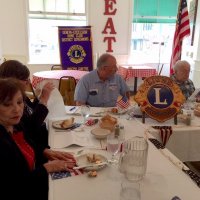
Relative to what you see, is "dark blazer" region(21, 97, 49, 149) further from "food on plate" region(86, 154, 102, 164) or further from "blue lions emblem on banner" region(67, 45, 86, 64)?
"blue lions emblem on banner" region(67, 45, 86, 64)

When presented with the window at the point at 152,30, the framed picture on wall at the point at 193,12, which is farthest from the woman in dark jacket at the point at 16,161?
the window at the point at 152,30

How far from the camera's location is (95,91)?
269 centimetres

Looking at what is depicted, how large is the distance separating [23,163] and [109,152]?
0.49m

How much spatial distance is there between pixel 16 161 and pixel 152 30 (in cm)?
605

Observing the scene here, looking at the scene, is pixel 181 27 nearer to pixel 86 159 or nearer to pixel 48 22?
pixel 48 22

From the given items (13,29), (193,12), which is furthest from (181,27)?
(13,29)

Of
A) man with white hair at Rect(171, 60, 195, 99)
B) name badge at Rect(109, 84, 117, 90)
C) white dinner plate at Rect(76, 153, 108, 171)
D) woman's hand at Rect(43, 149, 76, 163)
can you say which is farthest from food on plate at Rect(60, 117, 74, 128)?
man with white hair at Rect(171, 60, 195, 99)

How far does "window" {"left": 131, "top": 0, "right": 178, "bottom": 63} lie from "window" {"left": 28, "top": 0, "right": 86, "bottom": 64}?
4.62ft

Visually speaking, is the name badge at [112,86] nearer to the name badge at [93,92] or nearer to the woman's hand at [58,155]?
the name badge at [93,92]

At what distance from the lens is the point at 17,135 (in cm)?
132

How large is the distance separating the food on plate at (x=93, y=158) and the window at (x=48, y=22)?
504 cm

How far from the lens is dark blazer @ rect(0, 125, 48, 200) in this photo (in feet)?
3.56

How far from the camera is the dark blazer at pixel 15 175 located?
1085 millimetres

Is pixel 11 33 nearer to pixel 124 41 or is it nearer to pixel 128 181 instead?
pixel 124 41
